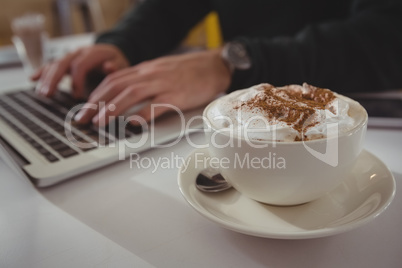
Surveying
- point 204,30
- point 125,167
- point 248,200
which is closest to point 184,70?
point 125,167

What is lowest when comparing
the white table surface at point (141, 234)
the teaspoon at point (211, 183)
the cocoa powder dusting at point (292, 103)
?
the white table surface at point (141, 234)

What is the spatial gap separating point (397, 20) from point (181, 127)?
0.54 meters

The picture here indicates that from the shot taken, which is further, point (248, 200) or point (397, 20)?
point (397, 20)

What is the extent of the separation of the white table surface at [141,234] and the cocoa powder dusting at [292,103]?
0.11 meters

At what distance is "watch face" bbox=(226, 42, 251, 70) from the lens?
67 centimetres

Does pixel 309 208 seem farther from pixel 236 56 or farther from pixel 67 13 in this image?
pixel 67 13

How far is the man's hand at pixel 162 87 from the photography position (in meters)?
0.57

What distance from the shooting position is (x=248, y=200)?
0.34 meters

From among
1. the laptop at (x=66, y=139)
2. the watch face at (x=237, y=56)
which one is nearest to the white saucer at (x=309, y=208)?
the laptop at (x=66, y=139)

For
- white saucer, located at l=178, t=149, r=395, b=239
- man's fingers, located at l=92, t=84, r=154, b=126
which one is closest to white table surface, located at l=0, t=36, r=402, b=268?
white saucer, located at l=178, t=149, r=395, b=239

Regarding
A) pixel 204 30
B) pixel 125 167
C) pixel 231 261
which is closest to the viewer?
pixel 231 261

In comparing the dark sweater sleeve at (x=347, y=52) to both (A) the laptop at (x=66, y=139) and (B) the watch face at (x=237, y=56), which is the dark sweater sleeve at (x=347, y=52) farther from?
(A) the laptop at (x=66, y=139)

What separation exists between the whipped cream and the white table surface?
10 centimetres

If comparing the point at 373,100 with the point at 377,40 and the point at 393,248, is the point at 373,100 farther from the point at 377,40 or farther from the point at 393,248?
the point at 393,248
